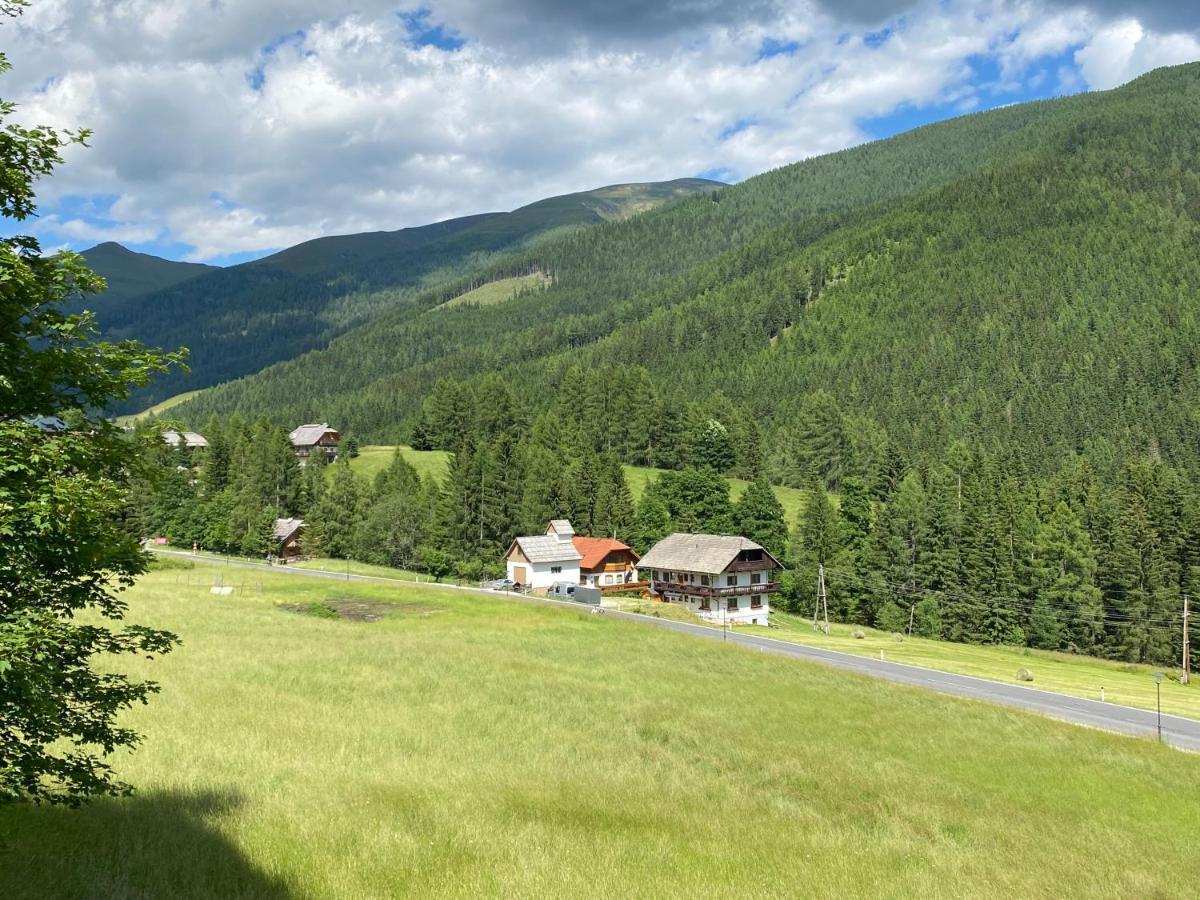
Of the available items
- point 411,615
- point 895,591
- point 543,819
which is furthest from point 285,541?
point 543,819

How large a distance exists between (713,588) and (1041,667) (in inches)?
1370

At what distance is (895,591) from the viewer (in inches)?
4011

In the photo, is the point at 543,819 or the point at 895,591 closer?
the point at 543,819

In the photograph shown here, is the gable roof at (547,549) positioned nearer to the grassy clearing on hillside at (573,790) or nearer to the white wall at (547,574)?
the white wall at (547,574)

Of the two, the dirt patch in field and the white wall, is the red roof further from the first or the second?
the dirt patch in field

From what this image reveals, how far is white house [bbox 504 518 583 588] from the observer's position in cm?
9675

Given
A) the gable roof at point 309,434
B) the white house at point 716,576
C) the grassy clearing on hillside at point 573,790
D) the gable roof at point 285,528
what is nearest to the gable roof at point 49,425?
the grassy clearing on hillside at point 573,790

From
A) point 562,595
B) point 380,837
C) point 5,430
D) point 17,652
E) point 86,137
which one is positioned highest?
point 86,137

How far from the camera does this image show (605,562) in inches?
4077

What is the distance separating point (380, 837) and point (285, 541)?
352 ft

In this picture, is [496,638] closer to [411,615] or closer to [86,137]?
[411,615]

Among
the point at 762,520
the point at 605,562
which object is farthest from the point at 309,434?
the point at 762,520

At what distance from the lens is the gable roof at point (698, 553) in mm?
92688

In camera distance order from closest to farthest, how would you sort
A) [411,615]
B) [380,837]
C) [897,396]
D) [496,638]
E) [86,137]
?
[86,137] < [380,837] < [496,638] < [411,615] < [897,396]
